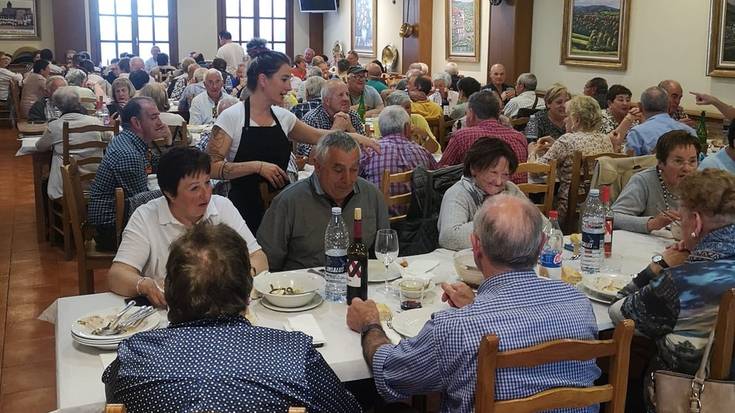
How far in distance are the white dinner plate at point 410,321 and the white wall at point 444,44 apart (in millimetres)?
9074

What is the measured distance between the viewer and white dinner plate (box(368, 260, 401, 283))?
274cm

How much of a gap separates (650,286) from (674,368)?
9.8 inches

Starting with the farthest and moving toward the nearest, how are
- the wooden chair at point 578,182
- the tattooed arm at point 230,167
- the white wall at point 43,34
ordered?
the white wall at point 43,34 → the wooden chair at point 578,182 → the tattooed arm at point 230,167

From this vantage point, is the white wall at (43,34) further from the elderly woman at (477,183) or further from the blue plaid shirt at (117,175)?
the elderly woman at (477,183)

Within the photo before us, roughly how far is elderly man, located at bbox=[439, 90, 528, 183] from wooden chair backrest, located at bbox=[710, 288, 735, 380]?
3068mm

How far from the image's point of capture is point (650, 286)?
2.24 metres

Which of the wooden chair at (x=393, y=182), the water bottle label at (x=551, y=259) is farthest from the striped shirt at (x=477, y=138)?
the water bottle label at (x=551, y=259)

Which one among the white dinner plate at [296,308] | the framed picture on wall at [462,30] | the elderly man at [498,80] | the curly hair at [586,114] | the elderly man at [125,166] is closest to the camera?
the white dinner plate at [296,308]

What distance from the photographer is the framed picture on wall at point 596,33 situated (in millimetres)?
8469

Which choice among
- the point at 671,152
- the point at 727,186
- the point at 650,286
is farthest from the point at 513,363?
the point at 671,152

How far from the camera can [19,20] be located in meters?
15.5

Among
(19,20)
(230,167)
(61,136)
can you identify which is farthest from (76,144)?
(19,20)

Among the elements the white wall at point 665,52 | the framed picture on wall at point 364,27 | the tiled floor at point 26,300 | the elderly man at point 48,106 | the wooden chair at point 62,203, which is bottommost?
the tiled floor at point 26,300

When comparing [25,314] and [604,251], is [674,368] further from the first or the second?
[25,314]
